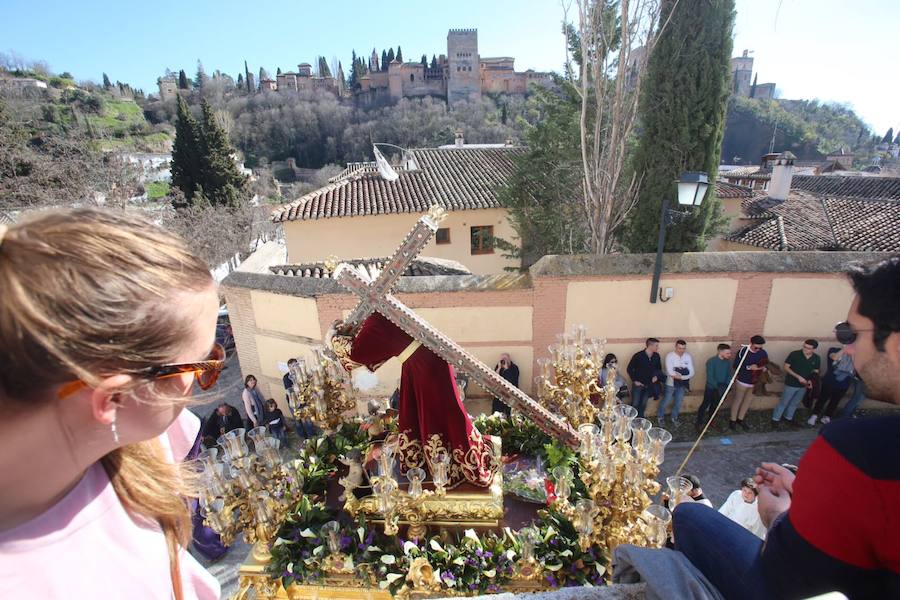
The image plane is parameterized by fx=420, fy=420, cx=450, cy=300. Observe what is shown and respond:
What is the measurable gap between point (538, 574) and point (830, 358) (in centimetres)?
686

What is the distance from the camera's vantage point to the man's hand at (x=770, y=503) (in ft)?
6.06

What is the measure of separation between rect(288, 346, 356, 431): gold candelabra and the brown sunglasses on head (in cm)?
223

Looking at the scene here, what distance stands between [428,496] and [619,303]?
4.90 meters

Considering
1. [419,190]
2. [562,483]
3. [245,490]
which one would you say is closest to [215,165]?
[419,190]

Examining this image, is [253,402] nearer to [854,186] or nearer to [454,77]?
[854,186]

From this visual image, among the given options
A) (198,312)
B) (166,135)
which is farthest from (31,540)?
(166,135)

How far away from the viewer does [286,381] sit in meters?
6.66

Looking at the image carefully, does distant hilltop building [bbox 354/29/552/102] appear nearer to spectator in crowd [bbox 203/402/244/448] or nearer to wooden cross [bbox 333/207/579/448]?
spectator in crowd [bbox 203/402/244/448]

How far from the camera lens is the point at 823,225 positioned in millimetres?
13750

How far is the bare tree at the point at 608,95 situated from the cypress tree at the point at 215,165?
21.8m

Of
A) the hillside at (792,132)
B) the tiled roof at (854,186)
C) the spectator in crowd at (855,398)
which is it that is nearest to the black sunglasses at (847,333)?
the spectator in crowd at (855,398)

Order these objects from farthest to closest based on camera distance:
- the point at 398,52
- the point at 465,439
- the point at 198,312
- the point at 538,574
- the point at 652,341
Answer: the point at 398,52
the point at 652,341
the point at 465,439
the point at 538,574
the point at 198,312

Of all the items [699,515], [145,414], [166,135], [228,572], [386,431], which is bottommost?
[228,572]

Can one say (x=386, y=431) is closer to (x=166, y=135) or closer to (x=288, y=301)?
(x=288, y=301)
